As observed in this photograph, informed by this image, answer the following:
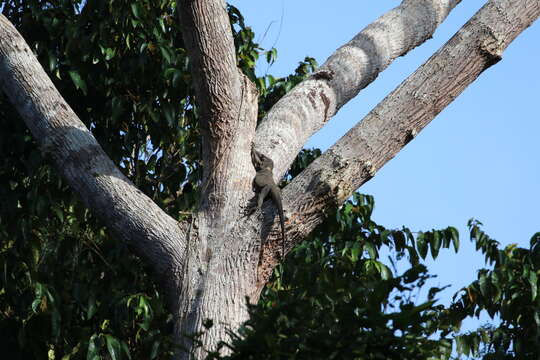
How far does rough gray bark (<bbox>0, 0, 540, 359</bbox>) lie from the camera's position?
4.19 m

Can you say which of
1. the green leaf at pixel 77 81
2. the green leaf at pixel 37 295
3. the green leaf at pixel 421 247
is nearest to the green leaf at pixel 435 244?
the green leaf at pixel 421 247

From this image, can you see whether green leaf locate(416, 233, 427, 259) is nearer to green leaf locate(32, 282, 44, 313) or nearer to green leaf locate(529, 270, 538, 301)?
green leaf locate(529, 270, 538, 301)

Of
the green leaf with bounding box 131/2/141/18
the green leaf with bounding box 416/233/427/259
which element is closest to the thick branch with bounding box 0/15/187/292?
the green leaf with bounding box 131/2/141/18

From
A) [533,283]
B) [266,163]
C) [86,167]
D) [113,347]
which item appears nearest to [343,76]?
[266,163]

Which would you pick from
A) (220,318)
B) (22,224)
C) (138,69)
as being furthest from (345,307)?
(138,69)

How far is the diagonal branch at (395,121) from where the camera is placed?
4.27m

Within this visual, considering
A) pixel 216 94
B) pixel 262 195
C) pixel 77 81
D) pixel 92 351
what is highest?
pixel 77 81

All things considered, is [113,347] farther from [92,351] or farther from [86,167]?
[86,167]

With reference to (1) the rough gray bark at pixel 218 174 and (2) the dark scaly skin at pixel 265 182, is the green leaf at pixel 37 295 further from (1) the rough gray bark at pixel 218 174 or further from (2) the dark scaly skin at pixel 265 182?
(2) the dark scaly skin at pixel 265 182

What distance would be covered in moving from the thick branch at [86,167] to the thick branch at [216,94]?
336mm

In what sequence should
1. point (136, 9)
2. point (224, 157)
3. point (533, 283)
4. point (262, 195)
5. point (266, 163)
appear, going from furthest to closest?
1. point (136, 9)
2. point (533, 283)
3. point (266, 163)
4. point (224, 157)
5. point (262, 195)

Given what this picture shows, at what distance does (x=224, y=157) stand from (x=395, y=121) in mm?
970

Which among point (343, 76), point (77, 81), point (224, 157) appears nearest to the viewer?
point (224, 157)

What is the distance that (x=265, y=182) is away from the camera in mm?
4328
